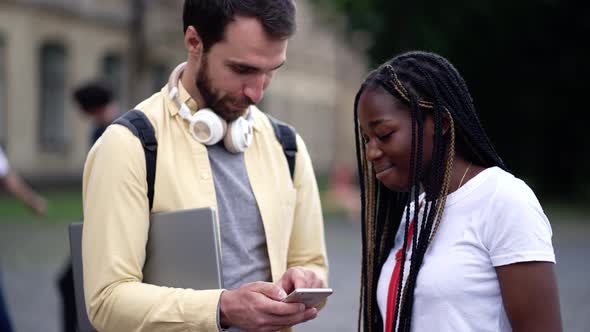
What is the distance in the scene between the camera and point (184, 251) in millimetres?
2549

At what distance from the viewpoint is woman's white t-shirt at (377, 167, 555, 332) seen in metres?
2.25

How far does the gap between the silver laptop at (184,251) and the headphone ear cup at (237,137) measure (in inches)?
12.9

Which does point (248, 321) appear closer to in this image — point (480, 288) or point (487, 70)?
point (480, 288)

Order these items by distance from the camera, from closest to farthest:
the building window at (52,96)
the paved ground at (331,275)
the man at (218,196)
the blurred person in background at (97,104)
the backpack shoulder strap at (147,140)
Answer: the man at (218,196) → the backpack shoulder strap at (147,140) → the blurred person in background at (97,104) → the paved ground at (331,275) → the building window at (52,96)

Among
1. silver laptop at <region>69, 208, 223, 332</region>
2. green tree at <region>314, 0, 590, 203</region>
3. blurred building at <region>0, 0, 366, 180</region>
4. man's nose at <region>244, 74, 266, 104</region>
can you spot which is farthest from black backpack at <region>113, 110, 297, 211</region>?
blurred building at <region>0, 0, 366, 180</region>

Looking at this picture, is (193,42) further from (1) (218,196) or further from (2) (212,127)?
(1) (218,196)

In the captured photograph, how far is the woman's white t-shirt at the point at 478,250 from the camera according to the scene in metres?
2.25

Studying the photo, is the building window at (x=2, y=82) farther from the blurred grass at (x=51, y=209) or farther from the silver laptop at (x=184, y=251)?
the silver laptop at (x=184, y=251)

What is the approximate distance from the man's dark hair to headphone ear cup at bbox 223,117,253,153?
0.26 meters

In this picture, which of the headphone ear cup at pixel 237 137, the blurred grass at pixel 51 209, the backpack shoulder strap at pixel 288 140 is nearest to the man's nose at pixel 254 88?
the headphone ear cup at pixel 237 137

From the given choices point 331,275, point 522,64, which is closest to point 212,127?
point 331,275

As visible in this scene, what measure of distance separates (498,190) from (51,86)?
2439 cm

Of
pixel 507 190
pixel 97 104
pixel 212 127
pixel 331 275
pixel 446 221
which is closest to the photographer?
pixel 507 190

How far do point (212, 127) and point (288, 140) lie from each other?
371mm
